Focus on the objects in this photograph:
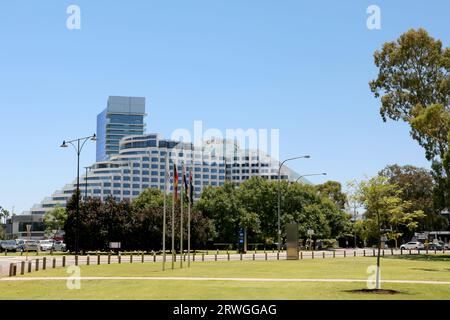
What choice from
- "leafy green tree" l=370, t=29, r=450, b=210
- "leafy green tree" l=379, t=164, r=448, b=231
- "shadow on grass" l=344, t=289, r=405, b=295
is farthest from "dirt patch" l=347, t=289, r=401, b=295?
"leafy green tree" l=379, t=164, r=448, b=231

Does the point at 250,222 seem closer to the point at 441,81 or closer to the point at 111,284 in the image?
the point at 441,81

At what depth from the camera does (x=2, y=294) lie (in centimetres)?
2211

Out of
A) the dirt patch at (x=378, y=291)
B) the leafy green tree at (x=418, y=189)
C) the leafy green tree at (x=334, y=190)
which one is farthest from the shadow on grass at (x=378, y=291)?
the leafy green tree at (x=334, y=190)

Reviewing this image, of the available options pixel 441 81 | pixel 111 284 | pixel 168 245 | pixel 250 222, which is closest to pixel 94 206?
pixel 168 245

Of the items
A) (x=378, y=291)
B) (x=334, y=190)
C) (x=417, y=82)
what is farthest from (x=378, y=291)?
(x=334, y=190)

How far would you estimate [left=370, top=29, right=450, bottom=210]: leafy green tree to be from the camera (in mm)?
61094

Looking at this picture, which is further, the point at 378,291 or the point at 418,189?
the point at 418,189

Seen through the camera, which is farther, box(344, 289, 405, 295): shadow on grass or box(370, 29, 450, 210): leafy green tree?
→ box(370, 29, 450, 210): leafy green tree

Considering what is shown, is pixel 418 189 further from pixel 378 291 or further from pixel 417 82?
pixel 378 291

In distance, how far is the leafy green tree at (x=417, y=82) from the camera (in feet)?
200

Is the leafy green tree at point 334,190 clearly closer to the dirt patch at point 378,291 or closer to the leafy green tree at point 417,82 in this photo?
the leafy green tree at point 417,82

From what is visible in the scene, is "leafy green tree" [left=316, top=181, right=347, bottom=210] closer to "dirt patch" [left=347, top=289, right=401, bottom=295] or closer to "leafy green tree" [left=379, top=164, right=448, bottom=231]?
"leafy green tree" [left=379, top=164, right=448, bottom=231]

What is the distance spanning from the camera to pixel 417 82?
2532 inches
